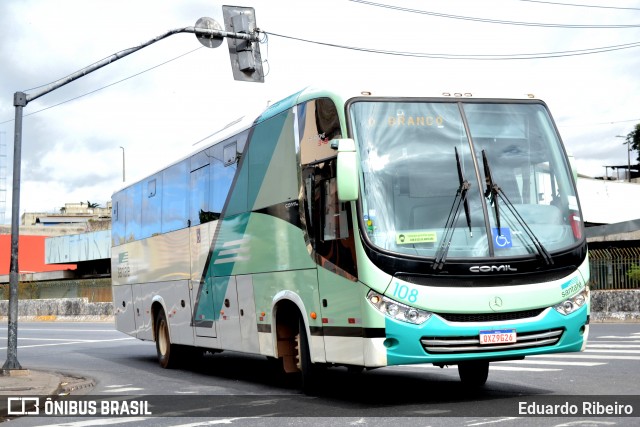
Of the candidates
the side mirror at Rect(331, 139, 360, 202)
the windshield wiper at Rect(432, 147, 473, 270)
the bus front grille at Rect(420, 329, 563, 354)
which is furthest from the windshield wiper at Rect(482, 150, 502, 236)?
the side mirror at Rect(331, 139, 360, 202)

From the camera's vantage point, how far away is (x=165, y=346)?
18.2 meters

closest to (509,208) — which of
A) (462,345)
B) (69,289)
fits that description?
(462,345)

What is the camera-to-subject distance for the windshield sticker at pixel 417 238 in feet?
32.7

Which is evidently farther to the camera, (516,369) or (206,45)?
(206,45)

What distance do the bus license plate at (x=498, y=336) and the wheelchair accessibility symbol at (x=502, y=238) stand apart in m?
0.88

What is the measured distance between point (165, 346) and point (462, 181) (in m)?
9.51

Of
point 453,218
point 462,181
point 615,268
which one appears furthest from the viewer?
point 615,268

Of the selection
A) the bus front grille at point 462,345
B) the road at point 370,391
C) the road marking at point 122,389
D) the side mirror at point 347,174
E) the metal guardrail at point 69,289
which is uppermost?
the metal guardrail at point 69,289

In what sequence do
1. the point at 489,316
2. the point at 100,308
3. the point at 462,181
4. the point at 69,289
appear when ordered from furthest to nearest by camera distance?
the point at 69,289, the point at 100,308, the point at 462,181, the point at 489,316

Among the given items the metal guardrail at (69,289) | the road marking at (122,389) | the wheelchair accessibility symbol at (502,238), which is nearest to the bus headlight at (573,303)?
the wheelchair accessibility symbol at (502,238)

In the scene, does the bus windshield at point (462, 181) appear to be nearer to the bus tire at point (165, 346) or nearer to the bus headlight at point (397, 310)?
the bus headlight at point (397, 310)

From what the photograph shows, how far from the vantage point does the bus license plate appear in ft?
32.5

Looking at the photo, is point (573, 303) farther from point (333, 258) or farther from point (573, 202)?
point (333, 258)

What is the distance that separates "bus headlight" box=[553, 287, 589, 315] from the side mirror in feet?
8.21
